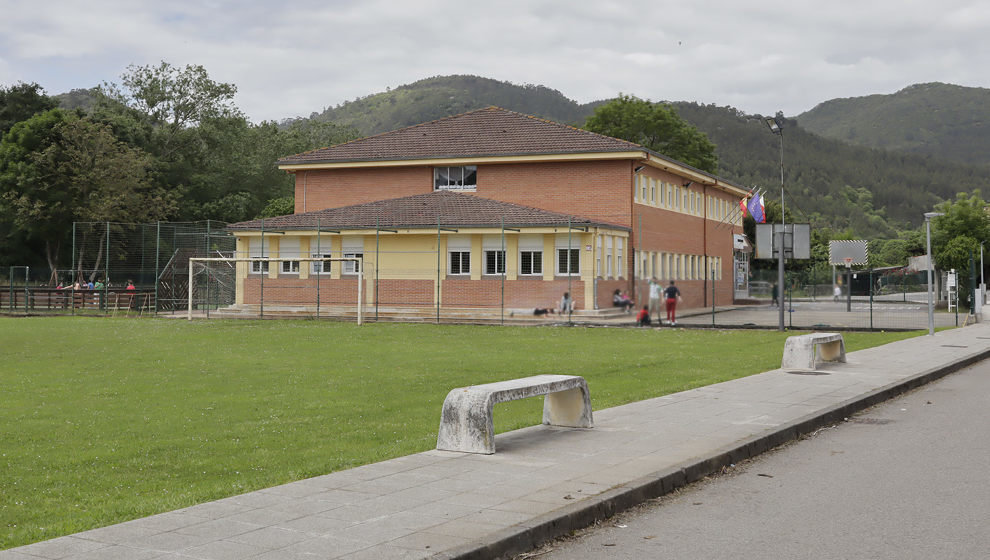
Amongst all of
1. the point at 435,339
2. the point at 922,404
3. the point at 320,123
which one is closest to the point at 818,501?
the point at 922,404

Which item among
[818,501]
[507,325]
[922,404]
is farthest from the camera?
[507,325]

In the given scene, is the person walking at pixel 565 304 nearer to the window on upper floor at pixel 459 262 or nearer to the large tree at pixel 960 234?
the window on upper floor at pixel 459 262

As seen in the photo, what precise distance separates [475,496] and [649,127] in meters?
73.1

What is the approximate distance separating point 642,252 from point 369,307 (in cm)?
1309

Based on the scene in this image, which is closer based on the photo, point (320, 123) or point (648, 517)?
point (648, 517)

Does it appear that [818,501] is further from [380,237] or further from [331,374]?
[380,237]

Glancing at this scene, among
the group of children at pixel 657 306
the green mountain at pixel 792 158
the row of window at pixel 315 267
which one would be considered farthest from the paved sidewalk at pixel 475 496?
the green mountain at pixel 792 158

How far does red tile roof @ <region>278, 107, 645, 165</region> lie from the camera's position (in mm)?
47156

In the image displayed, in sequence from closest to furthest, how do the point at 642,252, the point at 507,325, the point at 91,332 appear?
1. the point at 91,332
2. the point at 507,325
3. the point at 642,252

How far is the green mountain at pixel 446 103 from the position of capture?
543 ft

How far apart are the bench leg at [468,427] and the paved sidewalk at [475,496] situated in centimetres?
15

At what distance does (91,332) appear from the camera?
30203mm

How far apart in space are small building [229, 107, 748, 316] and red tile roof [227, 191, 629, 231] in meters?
0.09

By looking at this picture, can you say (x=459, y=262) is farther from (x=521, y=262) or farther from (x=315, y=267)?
(x=315, y=267)
